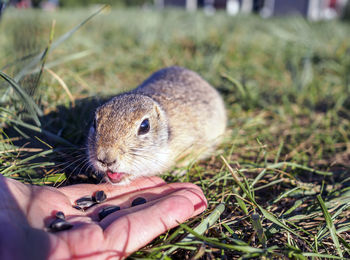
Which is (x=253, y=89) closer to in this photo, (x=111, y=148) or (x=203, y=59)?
(x=203, y=59)

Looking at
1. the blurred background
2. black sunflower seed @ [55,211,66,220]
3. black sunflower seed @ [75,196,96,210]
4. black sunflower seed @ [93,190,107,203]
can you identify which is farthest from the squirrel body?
the blurred background

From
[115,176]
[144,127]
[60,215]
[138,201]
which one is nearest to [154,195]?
[138,201]

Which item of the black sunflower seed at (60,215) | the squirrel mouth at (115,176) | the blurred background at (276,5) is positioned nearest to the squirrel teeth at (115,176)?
the squirrel mouth at (115,176)

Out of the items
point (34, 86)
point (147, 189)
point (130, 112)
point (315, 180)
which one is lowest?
point (315, 180)

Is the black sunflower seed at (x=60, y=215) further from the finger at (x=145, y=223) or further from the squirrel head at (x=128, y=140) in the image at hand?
the squirrel head at (x=128, y=140)

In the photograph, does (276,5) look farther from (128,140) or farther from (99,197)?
(99,197)

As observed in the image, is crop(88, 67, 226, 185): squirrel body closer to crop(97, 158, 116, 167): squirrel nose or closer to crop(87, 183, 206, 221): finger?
crop(97, 158, 116, 167): squirrel nose

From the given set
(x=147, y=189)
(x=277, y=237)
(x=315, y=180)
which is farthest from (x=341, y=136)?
(x=147, y=189)
